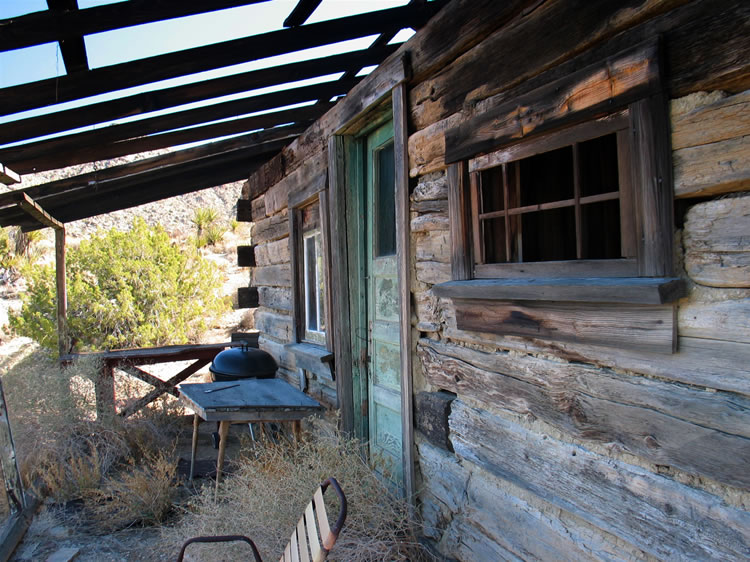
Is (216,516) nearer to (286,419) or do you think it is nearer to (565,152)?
(286,419)

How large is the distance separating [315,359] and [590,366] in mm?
2615

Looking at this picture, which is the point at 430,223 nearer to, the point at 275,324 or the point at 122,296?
the point at 275,324

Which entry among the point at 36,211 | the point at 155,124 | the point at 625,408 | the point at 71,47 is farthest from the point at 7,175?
the point at 625,408

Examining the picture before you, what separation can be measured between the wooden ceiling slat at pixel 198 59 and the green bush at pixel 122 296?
337 inches

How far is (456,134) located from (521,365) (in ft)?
3.80

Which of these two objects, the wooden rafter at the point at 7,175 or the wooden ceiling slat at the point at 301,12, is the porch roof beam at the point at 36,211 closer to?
the wooden rafter at the point at 7,175

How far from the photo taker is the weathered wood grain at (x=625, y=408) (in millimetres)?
1495

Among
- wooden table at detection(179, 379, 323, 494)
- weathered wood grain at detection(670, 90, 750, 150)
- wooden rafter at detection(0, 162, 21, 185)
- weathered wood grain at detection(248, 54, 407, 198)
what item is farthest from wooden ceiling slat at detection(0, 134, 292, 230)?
weathered wood grain at detection(670, 90, 750, 150)

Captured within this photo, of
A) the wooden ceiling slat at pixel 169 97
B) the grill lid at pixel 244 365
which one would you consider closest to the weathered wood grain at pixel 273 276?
the grill lid at pixel 244 365

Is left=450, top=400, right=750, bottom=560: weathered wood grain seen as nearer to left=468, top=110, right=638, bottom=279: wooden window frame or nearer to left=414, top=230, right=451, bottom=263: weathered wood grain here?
left=468, top=110, right=638, bottom=279: wooden window frame

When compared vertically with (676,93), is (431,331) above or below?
below

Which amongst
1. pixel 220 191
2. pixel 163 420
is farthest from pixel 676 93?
pixel 220 191

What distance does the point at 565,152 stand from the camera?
8.68 ft

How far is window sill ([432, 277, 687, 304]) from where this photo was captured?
1.60m
